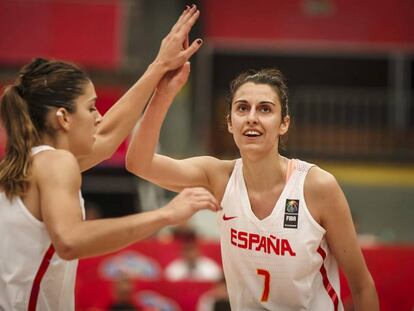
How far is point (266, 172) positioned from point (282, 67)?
1286cm

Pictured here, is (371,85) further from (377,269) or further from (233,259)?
(233,259)

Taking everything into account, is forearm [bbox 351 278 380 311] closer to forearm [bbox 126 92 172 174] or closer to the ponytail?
forearm [bbox 126 92 172 174]

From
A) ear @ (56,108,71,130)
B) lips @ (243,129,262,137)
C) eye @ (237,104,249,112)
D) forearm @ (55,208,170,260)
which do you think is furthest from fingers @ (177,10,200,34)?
forearm @ (55,208,170,260)

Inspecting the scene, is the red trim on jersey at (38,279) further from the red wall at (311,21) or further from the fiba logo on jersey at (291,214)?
the red wall at (311,21)

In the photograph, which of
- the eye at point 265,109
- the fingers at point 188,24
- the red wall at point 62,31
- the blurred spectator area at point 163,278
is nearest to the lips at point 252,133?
the eye at point 265,109

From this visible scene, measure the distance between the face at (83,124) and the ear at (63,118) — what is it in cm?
2

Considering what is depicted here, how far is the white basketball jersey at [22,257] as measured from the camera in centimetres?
345

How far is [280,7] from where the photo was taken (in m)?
15.4

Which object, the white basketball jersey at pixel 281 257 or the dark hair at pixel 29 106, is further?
the white basketball jersey at pixel 281 257

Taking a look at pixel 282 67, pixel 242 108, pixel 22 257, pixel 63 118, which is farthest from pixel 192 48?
pixel 282 67

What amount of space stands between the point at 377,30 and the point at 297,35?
59.7 inches

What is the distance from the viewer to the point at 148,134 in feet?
13.6

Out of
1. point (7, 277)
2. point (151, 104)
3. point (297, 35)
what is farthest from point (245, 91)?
point (297, 35)

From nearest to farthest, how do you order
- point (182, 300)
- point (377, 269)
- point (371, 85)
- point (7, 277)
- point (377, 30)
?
1. point (7, 277)
2. point (182, 300)
3. point (377, 269)
4. point (377, 30)
5. point (371, 85)
